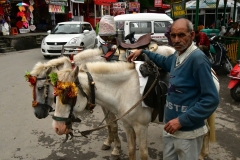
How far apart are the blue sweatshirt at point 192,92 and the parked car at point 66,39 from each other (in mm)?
9064

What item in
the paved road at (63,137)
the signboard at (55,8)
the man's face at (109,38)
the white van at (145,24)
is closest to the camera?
the paved road at (63,137)

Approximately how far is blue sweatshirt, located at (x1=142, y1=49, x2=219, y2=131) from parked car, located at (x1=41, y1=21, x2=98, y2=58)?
906 cm

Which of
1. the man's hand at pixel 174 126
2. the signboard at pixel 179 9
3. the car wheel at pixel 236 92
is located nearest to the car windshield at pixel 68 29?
the signboard at pixel 179 9

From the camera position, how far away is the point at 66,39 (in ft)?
36.1

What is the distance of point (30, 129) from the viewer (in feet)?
14.6

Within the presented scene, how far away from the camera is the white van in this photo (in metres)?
9.58

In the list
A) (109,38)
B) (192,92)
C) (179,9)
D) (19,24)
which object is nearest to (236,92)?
(109,38)

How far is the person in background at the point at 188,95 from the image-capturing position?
1.61 metres

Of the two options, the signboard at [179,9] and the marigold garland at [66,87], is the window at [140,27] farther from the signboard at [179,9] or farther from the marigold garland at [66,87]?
the marigold garland at [66,87]

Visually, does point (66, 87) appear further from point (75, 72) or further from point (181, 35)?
point (181, 35)

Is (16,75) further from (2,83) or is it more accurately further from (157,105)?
(157,105)

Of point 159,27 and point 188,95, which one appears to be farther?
point 159,27

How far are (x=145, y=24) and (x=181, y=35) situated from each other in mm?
8330

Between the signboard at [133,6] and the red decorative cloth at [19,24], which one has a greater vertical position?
the signboard at [133,6]
